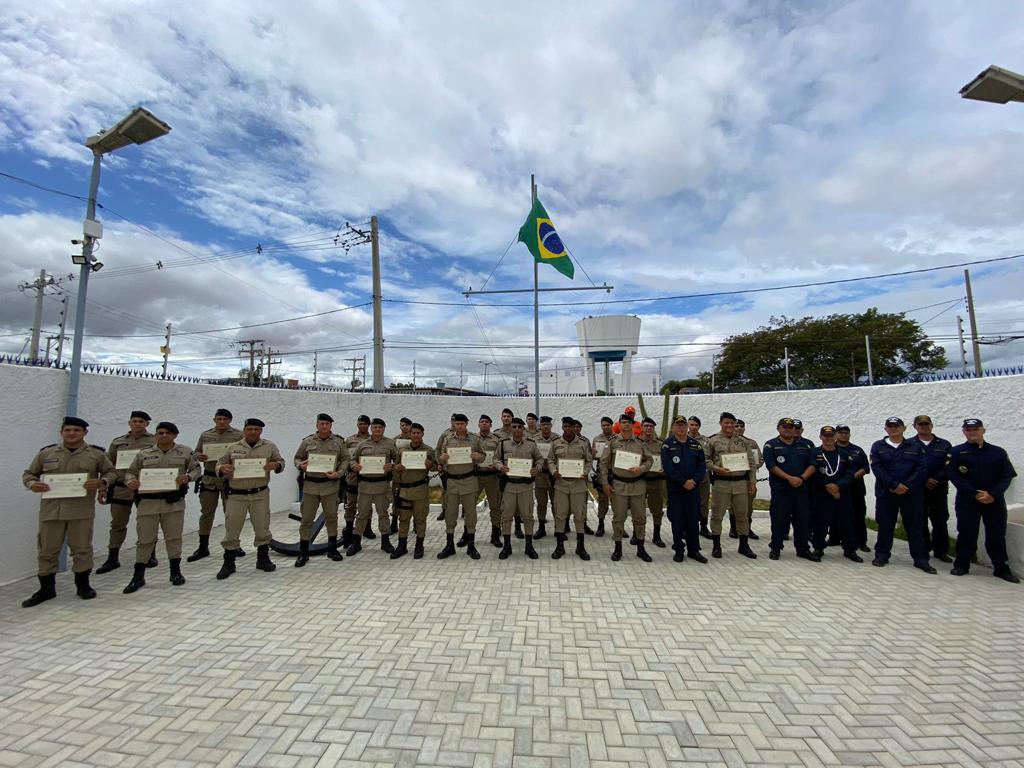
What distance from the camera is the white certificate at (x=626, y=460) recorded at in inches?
225

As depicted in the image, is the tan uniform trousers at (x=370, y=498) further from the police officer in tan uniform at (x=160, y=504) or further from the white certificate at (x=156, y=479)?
the white certificate at (x=156, y=479)

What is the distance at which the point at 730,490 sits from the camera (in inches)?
233

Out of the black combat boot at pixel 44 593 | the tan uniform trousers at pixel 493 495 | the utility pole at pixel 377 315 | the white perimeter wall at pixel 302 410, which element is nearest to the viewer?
the black combat boot at pixel 44 593

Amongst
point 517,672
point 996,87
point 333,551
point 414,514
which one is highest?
point 996,87

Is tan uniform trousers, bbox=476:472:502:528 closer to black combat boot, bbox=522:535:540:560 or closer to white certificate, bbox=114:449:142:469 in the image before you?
black combat boot, bbox=522:535:540:560

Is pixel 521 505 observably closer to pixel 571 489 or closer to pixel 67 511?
pixel 571 489

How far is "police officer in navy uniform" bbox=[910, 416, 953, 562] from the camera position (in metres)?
5.40

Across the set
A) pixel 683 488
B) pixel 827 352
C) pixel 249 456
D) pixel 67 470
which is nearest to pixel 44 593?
pixel 67 470

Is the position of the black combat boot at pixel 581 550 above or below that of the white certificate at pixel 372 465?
below

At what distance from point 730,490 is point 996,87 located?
14.8ft

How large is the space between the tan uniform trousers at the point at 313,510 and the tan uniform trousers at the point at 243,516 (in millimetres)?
413

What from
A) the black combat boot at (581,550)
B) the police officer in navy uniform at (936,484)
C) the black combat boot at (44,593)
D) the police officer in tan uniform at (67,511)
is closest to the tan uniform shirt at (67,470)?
the police officer in tan uniform at (67,511)

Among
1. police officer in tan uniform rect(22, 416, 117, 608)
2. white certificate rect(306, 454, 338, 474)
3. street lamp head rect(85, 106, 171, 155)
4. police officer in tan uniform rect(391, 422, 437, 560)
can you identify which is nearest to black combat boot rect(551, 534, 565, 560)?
police officer in tan uniform rect(391, 422, 437, 560)

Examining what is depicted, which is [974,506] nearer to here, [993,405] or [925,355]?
[993,405]
